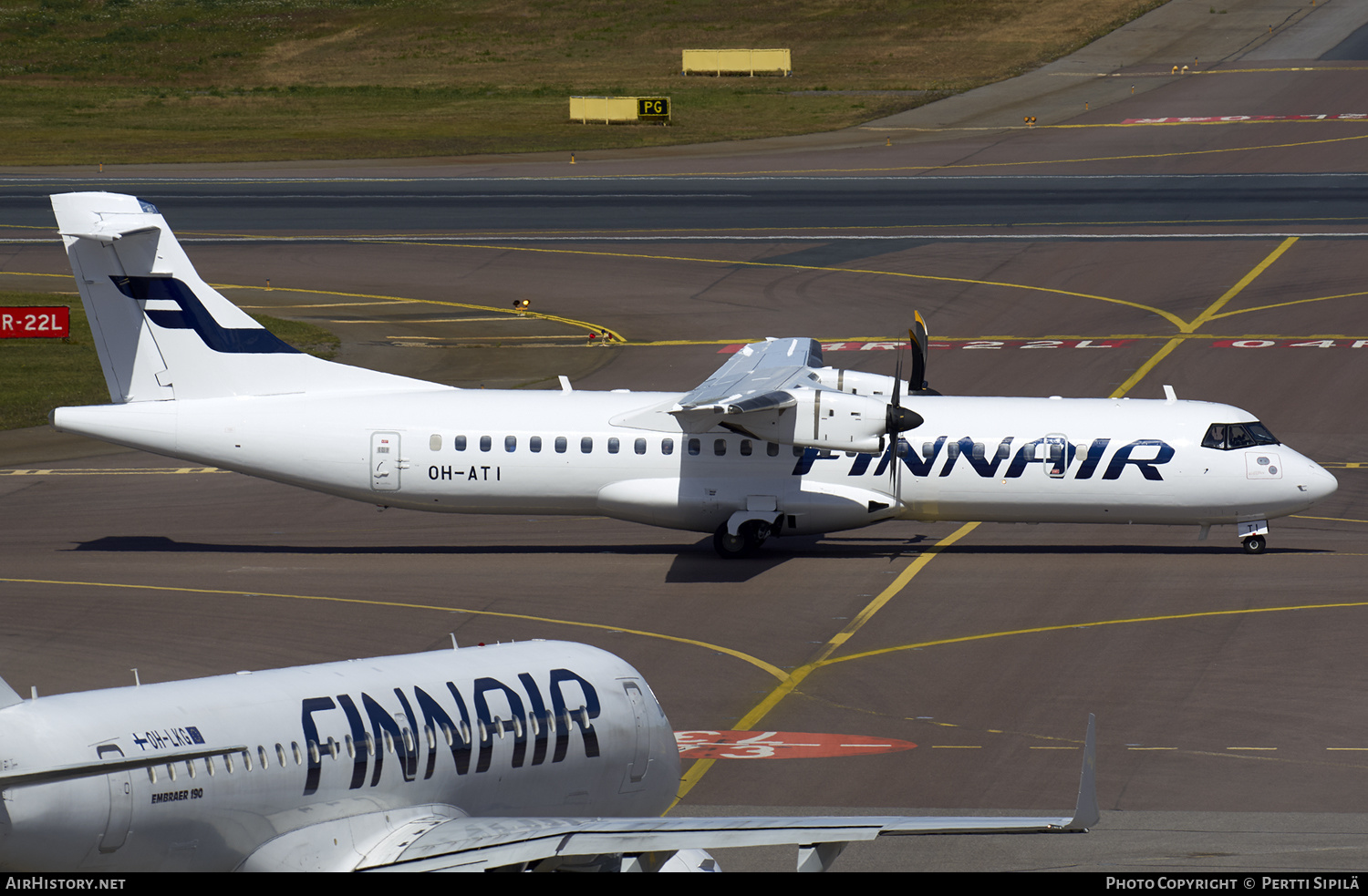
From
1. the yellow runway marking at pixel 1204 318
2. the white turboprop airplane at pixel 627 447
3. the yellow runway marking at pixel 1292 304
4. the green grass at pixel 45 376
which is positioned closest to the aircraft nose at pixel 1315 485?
the white turboprop airplane at pixel 627 447

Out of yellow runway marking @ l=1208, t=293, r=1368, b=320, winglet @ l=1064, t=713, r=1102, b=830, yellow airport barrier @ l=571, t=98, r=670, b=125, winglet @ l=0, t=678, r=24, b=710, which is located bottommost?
yellow runway marking @ l=1208, t=293, r=1368, b=320

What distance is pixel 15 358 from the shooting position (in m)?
56.0

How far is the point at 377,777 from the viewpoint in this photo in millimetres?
15945

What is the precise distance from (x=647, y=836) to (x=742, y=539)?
72.2 feet

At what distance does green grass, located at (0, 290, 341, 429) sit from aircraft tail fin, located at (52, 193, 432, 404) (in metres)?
14.3

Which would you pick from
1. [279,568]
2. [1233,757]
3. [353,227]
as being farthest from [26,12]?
[1233,757]

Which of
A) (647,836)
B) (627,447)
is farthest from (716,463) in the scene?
(647,836)

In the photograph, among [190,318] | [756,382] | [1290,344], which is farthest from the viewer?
[1290,344]

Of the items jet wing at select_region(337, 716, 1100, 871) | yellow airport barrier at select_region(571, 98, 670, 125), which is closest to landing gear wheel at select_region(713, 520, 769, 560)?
jet wing at select_region(337, 716, 1100, 871)

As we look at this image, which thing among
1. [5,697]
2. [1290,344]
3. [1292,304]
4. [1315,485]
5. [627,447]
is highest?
[5,697]

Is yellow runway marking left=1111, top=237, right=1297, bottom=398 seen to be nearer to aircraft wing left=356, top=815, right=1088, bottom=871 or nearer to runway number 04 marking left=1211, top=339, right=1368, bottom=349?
runway number 04 marking left=1211, top=339, right=1368, bottom=349

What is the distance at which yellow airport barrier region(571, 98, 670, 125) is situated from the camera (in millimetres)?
101875

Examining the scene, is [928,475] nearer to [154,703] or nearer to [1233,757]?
[1233,757]

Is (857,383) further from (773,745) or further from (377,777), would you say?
(377,777)
